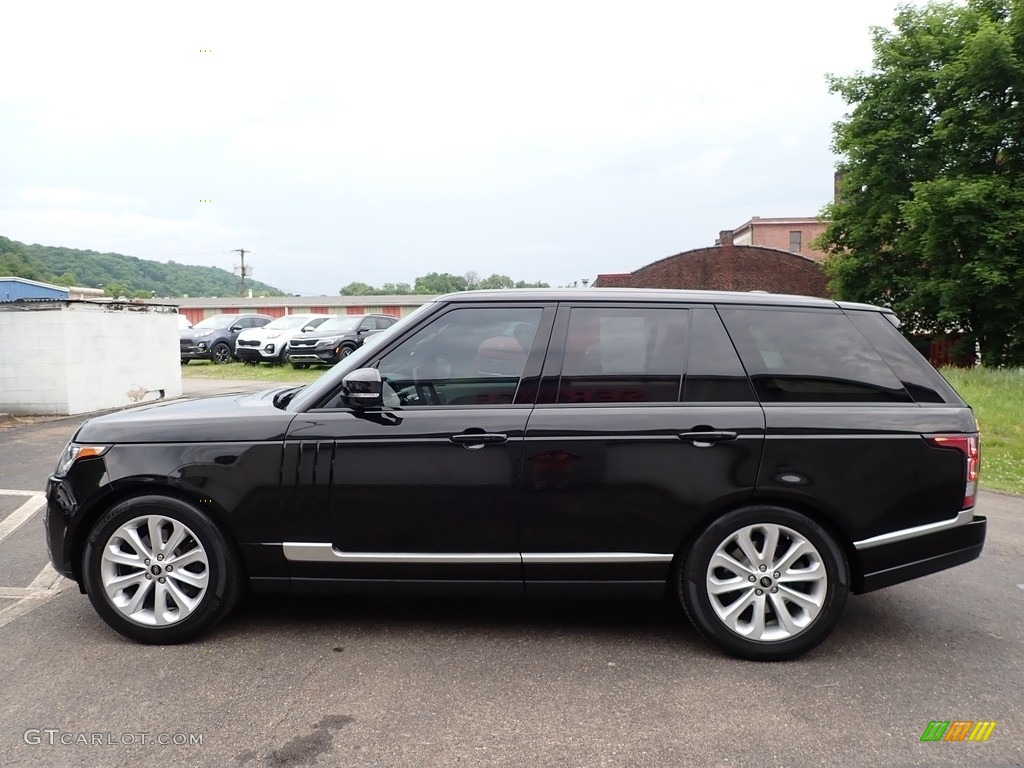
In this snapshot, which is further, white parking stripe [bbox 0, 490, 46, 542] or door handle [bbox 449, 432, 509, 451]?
white parking stripe [bbox 0, 490, 46, 542]

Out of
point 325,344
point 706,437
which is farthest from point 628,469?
point 325,344

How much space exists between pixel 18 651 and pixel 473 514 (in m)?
2.33

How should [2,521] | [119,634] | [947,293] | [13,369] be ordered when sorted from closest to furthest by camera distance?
[119,634] → [2,521] → [13,369] → [947,293]

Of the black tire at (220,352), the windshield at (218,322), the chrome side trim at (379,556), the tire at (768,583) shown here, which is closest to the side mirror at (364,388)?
the chrome side trim at (379,556)

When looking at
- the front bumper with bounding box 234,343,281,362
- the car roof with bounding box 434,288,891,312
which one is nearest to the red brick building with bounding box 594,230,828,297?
the front bumper with bounding box 234,343,281,362

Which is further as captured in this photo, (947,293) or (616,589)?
(947,293)

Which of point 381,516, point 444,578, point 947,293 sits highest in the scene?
point 947,293

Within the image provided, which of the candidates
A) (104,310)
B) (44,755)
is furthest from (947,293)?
(44,755)

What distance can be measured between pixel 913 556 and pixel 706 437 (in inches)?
46.9

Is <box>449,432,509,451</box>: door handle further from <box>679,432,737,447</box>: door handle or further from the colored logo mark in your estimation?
the colored logo mark

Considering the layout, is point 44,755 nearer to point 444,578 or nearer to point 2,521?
point 444,578

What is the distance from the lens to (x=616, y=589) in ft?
12.0

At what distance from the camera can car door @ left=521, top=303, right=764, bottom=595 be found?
358 cm

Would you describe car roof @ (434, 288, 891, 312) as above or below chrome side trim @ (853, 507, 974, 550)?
above
